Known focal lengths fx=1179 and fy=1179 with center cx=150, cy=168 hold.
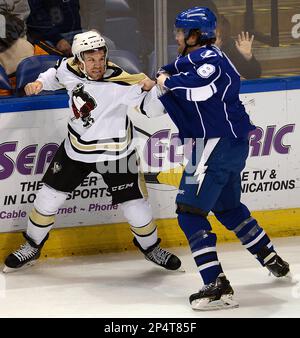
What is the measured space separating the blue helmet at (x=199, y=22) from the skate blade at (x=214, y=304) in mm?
1096

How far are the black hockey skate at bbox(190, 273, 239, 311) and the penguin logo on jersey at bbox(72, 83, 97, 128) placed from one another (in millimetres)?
1003

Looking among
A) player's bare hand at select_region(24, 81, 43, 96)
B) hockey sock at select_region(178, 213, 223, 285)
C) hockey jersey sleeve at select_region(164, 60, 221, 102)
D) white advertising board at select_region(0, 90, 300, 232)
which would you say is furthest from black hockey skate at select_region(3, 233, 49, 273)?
hockey jersey sleeve at select_region(164, 60, 221, 102)

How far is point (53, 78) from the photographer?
5.46 m

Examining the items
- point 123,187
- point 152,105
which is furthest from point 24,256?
point 152,105

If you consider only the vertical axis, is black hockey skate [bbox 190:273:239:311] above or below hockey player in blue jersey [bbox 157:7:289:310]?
below

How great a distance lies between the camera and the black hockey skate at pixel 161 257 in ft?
18.3

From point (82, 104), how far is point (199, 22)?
2.59 feet

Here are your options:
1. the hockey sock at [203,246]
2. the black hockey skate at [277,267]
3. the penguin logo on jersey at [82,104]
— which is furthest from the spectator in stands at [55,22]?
the black hockey skate at [277,267]

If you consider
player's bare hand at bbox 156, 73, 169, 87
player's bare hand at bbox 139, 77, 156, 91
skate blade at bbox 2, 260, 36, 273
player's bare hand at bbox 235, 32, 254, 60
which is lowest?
skate blade at bbox 2, 260, 36, 273

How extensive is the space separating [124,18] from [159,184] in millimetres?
848

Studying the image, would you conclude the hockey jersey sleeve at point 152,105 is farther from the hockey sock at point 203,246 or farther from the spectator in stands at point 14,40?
the spectator in stands at point 14,40

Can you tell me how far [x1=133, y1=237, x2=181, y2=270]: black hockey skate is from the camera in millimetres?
5590

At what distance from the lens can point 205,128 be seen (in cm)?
496

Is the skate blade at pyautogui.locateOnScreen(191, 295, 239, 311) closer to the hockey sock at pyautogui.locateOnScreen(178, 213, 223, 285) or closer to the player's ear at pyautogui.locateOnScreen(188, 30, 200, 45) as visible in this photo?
the hockey sock at pyautogui.locateOnScreen(178, 213, 223, 285)
